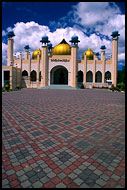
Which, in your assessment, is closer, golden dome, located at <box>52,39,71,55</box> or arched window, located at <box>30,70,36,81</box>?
arched window, located at <box>30,70,36,81</box>

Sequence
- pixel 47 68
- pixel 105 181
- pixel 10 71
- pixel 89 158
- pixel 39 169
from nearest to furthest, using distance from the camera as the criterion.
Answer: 1. pixel 105 181
2. pixel 39 169
3. pixel 89 158
4. pixel 10 71
5. pixel 47 68

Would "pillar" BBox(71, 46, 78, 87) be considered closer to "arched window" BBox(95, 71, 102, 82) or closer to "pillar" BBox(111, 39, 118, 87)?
"arched window" BBox(95, 71, 102, 82)

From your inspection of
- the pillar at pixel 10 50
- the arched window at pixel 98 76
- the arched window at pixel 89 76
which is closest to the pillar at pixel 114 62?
the arched window at pixel 98 76

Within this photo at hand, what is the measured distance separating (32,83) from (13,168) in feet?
118

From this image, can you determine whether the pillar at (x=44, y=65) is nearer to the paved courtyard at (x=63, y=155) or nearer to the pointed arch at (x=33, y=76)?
the pointed arch at (x=33, y=76)

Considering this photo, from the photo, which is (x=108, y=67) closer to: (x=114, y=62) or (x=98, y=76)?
(x=114, y=62)

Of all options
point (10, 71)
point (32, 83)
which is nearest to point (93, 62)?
point (32, 83)

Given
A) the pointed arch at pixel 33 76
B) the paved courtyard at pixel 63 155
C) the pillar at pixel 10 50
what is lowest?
the paved courtyard at pixel 63 155

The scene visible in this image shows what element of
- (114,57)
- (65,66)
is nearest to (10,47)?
(65,66)

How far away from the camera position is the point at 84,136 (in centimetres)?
438

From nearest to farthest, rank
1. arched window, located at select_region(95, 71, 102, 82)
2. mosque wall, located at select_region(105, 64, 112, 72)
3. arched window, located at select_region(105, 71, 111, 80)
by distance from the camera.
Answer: mosque wall, located at select_region(105, 64, 112, 72), arched window, located at select_region(105, 71, 111, 80), arched window, located at select_region(95, 71, 102, 82)

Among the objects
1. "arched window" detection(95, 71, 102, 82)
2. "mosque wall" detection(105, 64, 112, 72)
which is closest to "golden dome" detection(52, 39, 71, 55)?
"arched window" detection(95, 71, 102, 82)

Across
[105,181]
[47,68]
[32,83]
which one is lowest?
[105,181]

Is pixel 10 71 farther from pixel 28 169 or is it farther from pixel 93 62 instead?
pixel 28 169
